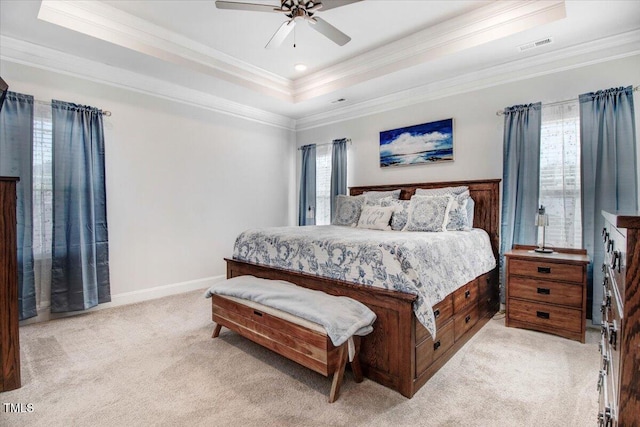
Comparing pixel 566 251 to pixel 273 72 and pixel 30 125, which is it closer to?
pixel 273 72

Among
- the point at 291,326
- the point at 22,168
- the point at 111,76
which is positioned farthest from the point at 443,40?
the point at 22,168

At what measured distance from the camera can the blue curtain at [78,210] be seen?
3.13 meters

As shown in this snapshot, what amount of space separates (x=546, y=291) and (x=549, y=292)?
23 mm

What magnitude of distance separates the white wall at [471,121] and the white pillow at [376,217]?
0.98m

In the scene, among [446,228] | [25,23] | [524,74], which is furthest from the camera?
[524,74]

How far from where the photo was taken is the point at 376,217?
349 centimetres

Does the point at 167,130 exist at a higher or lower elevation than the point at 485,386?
higher

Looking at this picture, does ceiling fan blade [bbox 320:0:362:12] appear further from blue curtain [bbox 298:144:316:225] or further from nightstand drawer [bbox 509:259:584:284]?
blue curtain [bbox 298:144:316:225]

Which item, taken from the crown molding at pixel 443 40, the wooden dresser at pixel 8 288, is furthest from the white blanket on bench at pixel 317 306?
the crown molding at pixel 443 40

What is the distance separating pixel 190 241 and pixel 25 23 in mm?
2676

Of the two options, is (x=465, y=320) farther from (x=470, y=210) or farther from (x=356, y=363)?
(x=470, y=210)

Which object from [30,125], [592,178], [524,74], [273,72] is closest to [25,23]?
[30,125]

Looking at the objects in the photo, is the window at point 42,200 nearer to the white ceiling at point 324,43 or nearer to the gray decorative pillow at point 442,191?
the white ceiling at point 324,43

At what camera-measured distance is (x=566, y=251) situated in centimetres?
303
